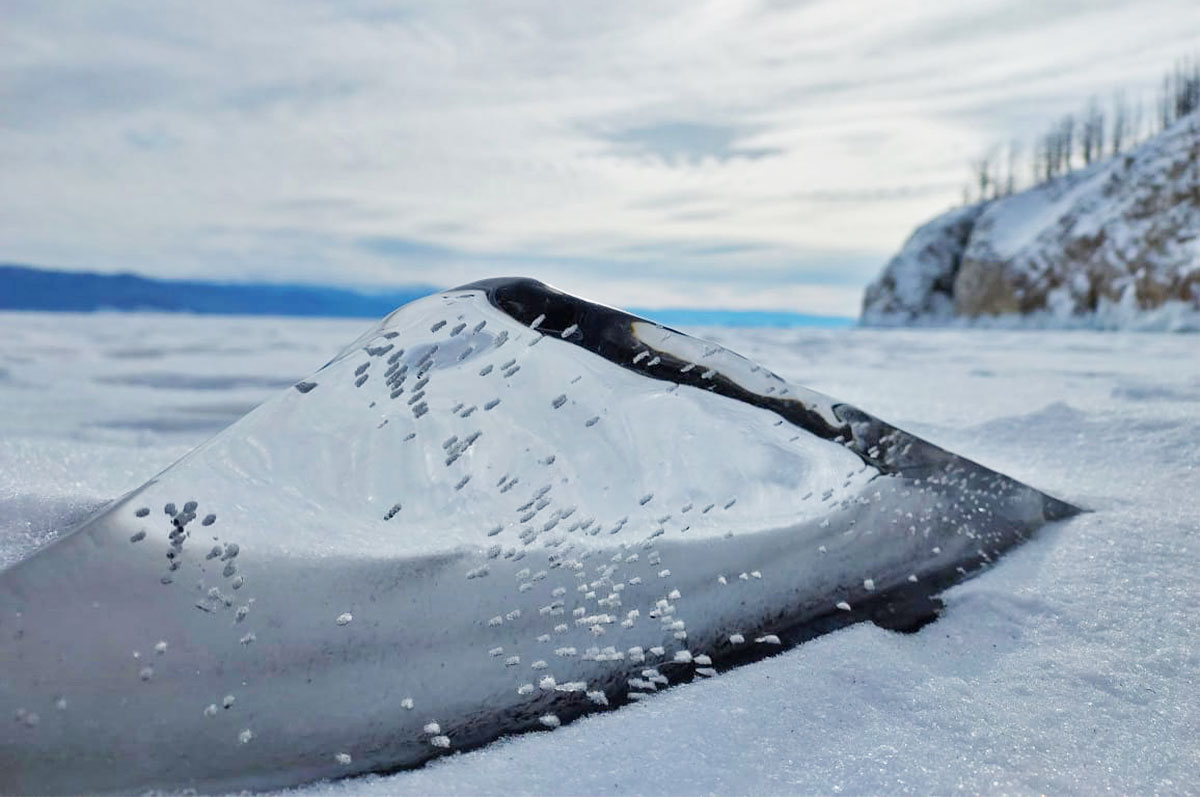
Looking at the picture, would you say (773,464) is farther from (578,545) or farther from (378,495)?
(378,495)

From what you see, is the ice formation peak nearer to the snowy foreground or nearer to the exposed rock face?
the snowy foreground

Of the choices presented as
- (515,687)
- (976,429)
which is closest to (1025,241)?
(976,429)

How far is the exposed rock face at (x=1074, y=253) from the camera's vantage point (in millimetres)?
20250

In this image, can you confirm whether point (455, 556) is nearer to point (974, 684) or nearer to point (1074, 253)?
point (974, 684)

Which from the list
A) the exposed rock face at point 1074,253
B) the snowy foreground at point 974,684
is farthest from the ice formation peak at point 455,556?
the exposed rock face at point 1074,253

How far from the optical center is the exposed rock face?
2025 centimetres

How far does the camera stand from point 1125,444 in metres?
1.80

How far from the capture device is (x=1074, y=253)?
25.5m

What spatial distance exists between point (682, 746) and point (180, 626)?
458 mm

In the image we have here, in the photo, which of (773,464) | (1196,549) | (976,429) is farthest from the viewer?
(976,429)

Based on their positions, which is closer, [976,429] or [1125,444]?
[1125,444]

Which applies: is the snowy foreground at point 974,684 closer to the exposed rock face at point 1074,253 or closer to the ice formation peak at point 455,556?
the ice formation peak at point 455,556

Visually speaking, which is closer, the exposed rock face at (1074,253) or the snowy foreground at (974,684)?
the snowy foreground at (974,684)

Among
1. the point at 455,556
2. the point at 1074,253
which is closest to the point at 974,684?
the point at 455,556
